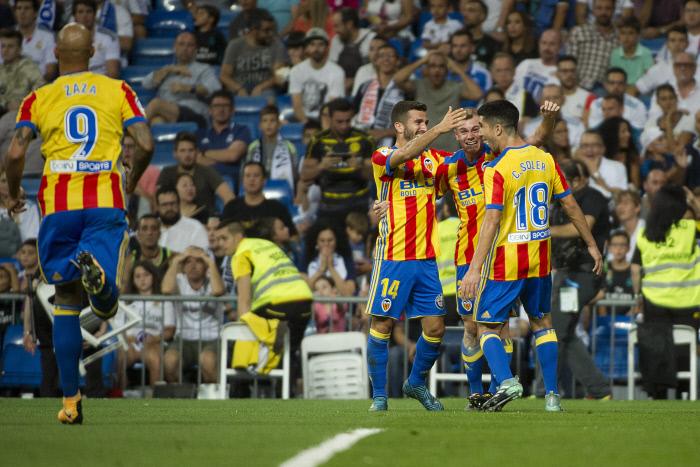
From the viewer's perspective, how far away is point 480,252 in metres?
8.81

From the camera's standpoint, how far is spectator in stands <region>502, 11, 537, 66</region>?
18203 mm

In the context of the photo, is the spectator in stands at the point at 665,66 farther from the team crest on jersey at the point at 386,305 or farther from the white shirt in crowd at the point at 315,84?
the team crest on jersey at the point at 386,305

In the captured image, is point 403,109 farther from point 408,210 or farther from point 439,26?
point 439,26

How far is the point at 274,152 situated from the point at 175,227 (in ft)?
6.36

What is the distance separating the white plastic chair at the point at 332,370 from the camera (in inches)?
550

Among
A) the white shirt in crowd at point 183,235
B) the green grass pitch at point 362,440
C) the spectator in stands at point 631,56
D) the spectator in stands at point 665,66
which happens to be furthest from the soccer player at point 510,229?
the spectator in stands at point 631,56

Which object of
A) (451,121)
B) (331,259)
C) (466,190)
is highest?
(451,121)

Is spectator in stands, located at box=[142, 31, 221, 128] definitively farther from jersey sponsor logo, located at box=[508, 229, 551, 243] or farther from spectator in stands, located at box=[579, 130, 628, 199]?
jersey sponsor logo, located at box=[508, 229, 551, 243]

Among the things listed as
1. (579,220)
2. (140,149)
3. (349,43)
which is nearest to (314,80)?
(349,43)

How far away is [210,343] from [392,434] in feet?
25.3

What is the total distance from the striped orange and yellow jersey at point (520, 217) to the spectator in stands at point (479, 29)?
9.44 meters

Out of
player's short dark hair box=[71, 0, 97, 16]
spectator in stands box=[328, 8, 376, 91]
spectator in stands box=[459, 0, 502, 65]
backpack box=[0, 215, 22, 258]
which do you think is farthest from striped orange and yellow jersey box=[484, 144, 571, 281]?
player's short dark hair box=[71, 0, 97, 16]

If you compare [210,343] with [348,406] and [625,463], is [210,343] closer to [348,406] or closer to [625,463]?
[348,406]

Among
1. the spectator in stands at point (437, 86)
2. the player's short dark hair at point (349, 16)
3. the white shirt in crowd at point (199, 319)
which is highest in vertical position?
the player's short dark hair at point (349, 16)
